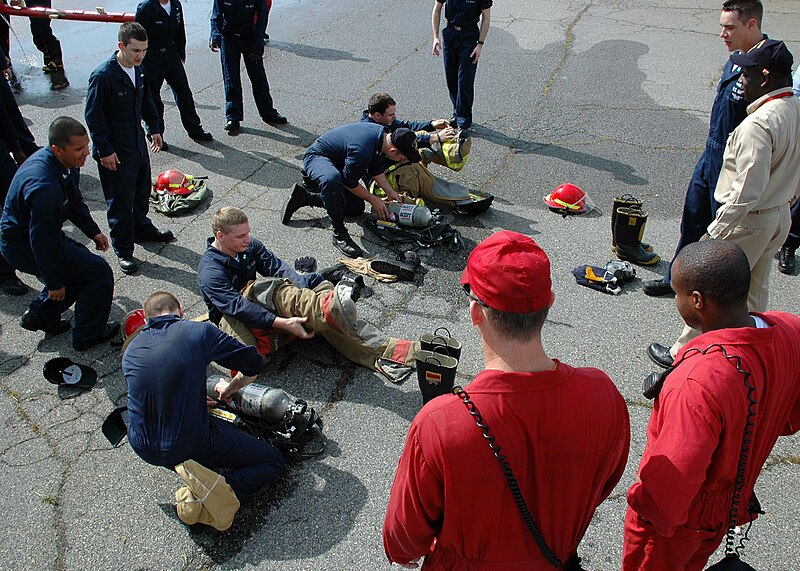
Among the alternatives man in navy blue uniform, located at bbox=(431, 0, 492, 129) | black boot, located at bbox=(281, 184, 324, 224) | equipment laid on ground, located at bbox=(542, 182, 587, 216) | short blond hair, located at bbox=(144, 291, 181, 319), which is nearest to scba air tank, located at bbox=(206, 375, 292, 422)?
short blond hair, located at bbox=(144, 291, 181, 319)

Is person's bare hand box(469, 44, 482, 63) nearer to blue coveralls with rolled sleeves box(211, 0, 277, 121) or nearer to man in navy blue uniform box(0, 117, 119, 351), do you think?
blue coveralls with rolled sleeves box(211, 0, 277, 121)

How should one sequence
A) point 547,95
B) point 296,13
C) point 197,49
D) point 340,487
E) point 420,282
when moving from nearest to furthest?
point 340,487 < point 420,282 < point 547,95 < point 197,49 < point 296,13

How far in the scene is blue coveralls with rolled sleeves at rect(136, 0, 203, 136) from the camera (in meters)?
7.68

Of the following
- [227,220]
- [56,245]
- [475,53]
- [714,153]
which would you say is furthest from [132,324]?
[475,53]

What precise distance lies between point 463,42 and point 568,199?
2740 mm

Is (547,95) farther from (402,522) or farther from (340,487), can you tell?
(402,522)

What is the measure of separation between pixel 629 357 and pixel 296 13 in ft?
39.1

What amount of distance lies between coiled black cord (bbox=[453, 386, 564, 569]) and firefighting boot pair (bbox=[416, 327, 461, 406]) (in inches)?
81.7

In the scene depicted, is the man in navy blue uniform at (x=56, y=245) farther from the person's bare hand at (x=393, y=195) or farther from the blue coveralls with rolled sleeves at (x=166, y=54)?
the person's bare hand at (x=393, y=195)

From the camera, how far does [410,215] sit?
20.8 feet

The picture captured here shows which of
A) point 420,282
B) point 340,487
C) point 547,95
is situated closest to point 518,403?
point 340,487

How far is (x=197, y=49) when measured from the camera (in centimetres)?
1180

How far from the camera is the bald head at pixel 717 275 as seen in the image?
246cm

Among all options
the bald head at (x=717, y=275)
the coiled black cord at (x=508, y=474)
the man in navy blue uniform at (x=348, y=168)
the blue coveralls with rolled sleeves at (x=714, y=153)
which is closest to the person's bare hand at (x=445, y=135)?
the man in navy blue uniform at (x=348, y=168)
